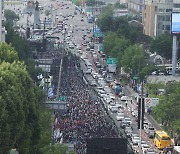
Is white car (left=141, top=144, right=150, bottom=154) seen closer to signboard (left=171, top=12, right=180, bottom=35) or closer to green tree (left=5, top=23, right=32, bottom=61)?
green tree (left=5, top=23, right=32, bottom=61)

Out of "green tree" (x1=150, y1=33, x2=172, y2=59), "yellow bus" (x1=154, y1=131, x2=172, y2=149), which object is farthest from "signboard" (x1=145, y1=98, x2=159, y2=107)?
"green tree" (x1=150, y1=33, x2=172, y2=59)

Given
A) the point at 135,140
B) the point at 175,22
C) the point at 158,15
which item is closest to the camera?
the point at 135,140

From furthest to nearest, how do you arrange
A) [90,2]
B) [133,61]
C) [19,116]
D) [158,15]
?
[90,2], [158,15], [133,61], [19,116]

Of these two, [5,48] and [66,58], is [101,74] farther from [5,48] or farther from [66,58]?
[5,48]

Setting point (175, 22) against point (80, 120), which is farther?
point (175, 22)

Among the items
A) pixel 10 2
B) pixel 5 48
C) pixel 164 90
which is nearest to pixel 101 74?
pixel 164 90

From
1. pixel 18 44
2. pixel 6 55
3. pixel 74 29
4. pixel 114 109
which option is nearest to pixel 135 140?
pixel 6 55

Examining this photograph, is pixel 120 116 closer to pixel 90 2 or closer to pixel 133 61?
pixel 133 61
